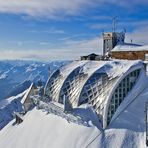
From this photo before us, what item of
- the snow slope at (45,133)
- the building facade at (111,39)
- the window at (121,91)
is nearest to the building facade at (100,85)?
the window at (121,91)

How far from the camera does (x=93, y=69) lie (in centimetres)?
5138

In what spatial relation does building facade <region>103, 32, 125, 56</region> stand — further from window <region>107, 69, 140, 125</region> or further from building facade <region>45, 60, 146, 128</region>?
window <region>107, 69, 140, 125</region>

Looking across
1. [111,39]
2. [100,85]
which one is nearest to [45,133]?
[100,85]

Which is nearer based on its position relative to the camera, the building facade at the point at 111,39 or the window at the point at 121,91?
the window at the point at 121,91

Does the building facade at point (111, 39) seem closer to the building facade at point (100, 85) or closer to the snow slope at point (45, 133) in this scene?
the building facade at point (100, 85)

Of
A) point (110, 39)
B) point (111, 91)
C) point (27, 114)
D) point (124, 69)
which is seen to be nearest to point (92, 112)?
point (111, 91)

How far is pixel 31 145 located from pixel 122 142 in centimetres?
1273

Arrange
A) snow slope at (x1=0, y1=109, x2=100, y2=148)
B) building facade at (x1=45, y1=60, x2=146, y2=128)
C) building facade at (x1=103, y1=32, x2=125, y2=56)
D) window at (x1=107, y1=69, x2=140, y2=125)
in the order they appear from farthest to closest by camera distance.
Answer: building facade at (x1=103, y1=32, x2=125, y2=56) < building facade at (x1=45, y1=60, x2=146, y2=128) < window at (x1=107, y1=69, x2=140, y2=125) < snow slope at (x1=0, y1=109, x2=100, y2=148)

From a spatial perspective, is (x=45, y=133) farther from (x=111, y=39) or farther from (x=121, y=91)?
(x=111, y=39)

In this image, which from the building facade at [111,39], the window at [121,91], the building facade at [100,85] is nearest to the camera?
the window at [121,91]

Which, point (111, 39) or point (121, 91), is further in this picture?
point (111, 39)

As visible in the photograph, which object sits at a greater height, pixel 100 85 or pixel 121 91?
pixel 100 85

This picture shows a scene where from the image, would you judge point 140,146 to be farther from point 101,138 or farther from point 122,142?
point 101,138

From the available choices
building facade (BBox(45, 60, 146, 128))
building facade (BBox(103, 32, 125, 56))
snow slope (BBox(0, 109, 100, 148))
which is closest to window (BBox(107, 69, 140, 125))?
building facade (BBox(45, 60, 146, 128))
